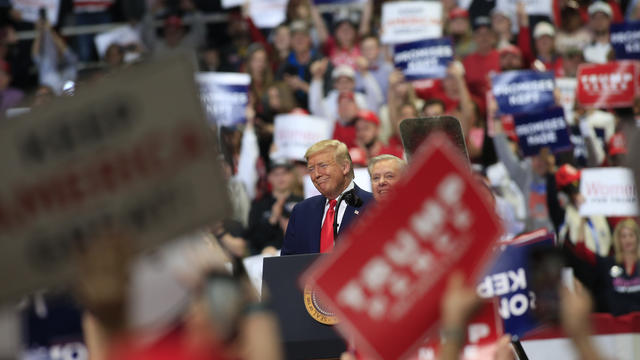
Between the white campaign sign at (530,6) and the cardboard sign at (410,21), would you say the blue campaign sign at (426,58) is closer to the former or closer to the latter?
the cardboard sign at (410,21)

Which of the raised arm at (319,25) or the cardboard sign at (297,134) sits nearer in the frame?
the cardboard sign at (297,134)

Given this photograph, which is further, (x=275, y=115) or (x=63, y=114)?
(x=275, y=115)

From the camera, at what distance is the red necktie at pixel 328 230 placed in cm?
598

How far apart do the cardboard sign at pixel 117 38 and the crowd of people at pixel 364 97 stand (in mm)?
75

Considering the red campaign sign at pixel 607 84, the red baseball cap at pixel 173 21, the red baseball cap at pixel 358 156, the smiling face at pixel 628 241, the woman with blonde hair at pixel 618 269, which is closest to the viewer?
the woman with blonde hair at pixel 618 269

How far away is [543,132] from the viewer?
9.85m

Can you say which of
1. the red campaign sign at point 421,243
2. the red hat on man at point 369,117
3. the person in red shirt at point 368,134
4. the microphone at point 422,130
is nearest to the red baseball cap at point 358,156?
the person in red shirt at point 368,134

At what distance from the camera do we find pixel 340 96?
32.3ft

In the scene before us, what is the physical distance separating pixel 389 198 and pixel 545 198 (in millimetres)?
6893

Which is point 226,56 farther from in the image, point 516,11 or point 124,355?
point 124,355

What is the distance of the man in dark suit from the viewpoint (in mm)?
5988

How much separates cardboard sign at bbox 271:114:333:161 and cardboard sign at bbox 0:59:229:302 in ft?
23.4

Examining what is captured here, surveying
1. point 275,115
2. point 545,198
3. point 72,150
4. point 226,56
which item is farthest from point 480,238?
point 226,56

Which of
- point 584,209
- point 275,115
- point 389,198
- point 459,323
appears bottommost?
point 584,209
